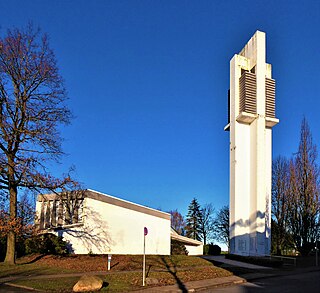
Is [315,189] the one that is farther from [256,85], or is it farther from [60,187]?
[60,187]

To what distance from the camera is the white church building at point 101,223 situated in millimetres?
29172

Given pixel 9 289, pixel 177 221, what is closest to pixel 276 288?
pixel 9 289

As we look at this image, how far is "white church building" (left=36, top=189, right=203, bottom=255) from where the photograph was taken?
29172mm

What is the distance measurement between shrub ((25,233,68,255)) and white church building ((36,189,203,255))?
2.14m

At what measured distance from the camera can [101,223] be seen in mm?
29859

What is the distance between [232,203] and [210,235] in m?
42.8

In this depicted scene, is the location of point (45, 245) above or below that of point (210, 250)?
above

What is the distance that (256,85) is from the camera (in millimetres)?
30750

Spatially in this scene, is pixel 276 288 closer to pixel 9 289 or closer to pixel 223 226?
pixel 9 289

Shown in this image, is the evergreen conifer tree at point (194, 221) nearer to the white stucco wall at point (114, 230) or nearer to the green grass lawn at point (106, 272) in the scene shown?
the white stucco wall at point (114, 230)

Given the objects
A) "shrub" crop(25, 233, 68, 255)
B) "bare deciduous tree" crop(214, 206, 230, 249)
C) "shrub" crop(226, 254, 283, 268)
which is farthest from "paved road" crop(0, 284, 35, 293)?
"bare deciduous tree" crop(214, 206, 230, 249)

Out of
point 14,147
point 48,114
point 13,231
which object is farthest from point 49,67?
point 13,231

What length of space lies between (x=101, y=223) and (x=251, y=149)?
14.5 m

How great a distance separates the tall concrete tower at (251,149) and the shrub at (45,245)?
1397 cm
